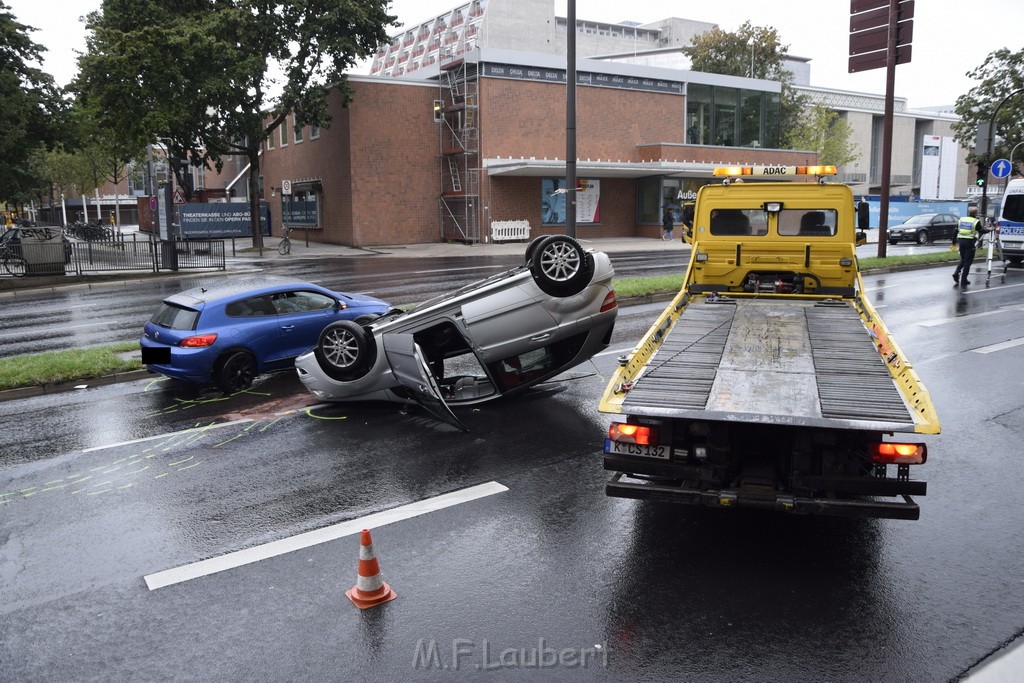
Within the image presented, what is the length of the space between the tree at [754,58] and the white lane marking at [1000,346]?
157ft

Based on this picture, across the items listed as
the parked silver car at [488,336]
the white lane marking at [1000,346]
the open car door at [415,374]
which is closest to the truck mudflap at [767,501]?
the open car door at [415,374]

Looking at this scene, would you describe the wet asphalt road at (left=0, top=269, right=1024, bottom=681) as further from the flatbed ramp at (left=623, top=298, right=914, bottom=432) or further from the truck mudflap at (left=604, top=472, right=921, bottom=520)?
Result: the flatbed ramp at (left=623, top=298, right=914, bottom=432)

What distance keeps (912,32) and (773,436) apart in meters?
22.4

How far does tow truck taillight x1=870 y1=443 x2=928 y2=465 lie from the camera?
4.80 meters

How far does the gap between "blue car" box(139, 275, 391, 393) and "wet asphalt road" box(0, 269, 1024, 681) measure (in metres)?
1.49

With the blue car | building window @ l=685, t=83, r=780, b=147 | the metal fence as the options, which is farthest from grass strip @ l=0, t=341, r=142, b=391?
building window @ l=685, t=83, r=780, b=147

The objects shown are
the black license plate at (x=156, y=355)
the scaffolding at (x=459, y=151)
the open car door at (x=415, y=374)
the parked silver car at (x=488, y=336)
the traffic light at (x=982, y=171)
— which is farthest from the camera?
the scaffolding at (x=459, y=151)

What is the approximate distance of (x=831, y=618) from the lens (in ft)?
15.0

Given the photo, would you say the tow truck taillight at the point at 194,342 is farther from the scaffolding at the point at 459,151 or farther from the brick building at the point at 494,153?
the scaffolding at the point at 459,151

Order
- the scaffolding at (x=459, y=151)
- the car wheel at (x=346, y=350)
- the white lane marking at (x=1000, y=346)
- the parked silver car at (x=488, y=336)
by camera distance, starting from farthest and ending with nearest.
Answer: the scaffolding at (x=459, y=151) < the white lane marking at (x=1000, y=346) < the car wheel at (x=346, y=350) < the parked silver car at (x=488, y=336)

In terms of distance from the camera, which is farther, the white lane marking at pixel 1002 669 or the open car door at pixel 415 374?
the open car door at pixel 415 374

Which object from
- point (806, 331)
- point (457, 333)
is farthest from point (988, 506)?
point (457, 333)

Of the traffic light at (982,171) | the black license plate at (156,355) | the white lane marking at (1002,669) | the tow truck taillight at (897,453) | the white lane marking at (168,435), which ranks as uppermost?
the traffic light at (982,171)

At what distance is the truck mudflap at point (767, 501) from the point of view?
4.79 meters
